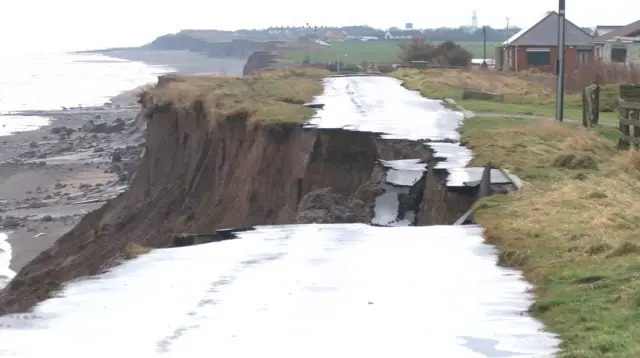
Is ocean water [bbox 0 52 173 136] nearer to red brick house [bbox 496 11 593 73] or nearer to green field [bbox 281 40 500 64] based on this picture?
green field [bbox 281 40 500 64]

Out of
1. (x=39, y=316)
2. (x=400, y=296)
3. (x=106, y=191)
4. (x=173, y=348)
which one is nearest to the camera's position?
(x=173, y=348)

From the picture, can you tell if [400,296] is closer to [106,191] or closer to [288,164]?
[288,164]

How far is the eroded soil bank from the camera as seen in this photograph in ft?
62.6

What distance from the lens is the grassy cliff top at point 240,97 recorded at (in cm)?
2658

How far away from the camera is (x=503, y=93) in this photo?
39750mm

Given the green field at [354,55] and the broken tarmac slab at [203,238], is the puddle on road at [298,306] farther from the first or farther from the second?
the green field at [354,55]

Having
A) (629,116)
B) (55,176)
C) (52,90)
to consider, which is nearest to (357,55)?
(52,90)

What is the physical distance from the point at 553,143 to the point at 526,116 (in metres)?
7.73

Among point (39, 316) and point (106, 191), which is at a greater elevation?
point (39, 316)

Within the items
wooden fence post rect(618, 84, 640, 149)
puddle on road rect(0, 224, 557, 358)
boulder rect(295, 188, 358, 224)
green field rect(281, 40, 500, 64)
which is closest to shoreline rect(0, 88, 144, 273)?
boulder rect(295, 188, 358, 224)

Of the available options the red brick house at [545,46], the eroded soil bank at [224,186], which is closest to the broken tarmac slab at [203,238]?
the eroded soil bank at [224,186]

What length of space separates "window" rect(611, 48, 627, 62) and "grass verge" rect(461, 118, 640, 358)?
141ft

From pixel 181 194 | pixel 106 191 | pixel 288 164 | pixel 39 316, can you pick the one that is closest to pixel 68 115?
pixel 106 191

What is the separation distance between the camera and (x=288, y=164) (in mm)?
23406
